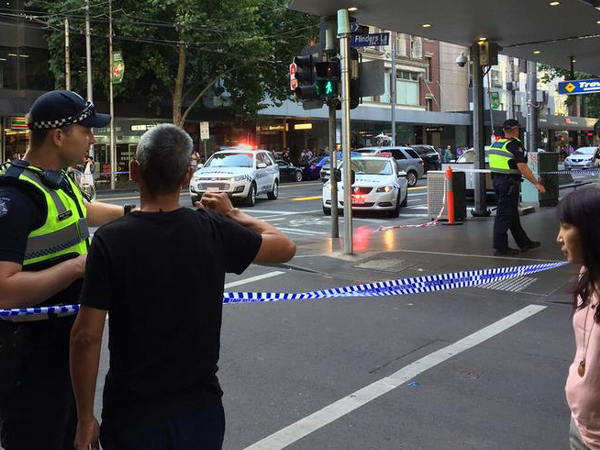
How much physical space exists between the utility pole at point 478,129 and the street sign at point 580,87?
14.9ft

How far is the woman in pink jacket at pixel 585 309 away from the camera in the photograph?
214 centimetres

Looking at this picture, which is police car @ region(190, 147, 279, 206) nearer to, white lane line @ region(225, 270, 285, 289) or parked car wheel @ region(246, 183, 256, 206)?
parked car wheel @ region(246, 183, 256, 206)

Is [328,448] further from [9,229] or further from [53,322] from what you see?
[9,229]

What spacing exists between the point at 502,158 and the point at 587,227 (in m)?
8.06

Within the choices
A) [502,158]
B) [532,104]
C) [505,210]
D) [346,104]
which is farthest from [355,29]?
[532,104]

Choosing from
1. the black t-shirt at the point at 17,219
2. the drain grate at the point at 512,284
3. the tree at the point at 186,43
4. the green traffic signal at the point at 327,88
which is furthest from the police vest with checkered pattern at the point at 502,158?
the tree at the point at 186,43

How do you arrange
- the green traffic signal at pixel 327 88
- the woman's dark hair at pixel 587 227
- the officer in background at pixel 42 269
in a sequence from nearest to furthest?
the woman's dark hair at pixel 587 227, the officer in background at pixel 42 269, the green traffic signal at pixel 327 88

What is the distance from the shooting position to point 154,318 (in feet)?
6.79

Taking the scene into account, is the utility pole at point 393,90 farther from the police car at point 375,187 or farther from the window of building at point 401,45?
the police car at point 375,187

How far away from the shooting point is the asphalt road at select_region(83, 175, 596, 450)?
158 inches

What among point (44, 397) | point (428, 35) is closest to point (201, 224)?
point (44, 397)

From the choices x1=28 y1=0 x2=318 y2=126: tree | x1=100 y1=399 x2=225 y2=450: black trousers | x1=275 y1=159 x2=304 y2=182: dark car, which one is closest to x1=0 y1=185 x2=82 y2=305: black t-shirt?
x1=100 y1=399 x2=225 y2=450: black trousers

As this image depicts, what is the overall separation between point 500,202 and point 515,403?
5.76 m

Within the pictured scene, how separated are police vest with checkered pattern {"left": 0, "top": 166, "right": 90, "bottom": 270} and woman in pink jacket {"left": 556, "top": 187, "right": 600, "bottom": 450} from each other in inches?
73.6
